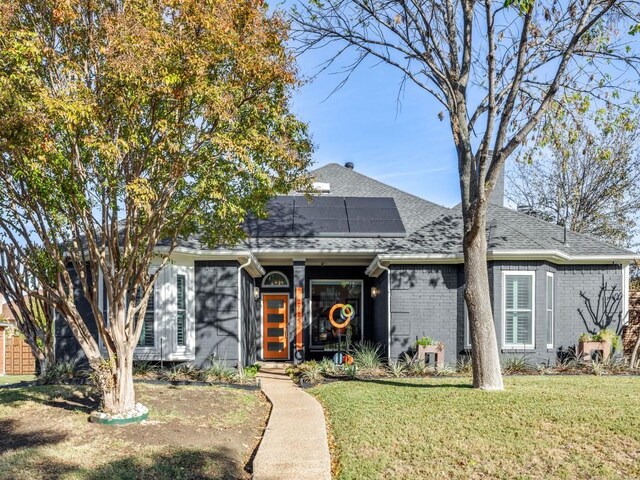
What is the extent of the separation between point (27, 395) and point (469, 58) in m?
10.0

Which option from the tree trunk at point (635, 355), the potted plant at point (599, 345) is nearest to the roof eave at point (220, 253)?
the potted plant at point (599, 345)

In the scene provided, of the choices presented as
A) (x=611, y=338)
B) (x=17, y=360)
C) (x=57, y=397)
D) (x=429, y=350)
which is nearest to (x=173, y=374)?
(x=57, y=397)

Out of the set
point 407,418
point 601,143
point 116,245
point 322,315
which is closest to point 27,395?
point 116,245

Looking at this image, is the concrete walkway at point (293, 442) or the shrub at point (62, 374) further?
the shrub at point (62, 374)

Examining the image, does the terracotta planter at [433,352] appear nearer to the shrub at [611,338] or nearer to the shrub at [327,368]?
the shrub at [327,368]

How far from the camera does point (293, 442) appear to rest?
6.88 m

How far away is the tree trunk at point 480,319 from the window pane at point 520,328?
3525 millimetres

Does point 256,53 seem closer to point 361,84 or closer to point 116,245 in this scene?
point 116,245

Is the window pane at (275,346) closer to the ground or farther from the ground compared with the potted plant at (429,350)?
closer to the ground

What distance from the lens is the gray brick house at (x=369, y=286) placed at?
12.4 metres

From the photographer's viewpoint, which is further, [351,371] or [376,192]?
[376,192]

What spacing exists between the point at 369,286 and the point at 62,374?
888 cm

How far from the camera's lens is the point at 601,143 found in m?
23.8

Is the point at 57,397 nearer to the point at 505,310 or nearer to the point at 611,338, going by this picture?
the point at 505,310
